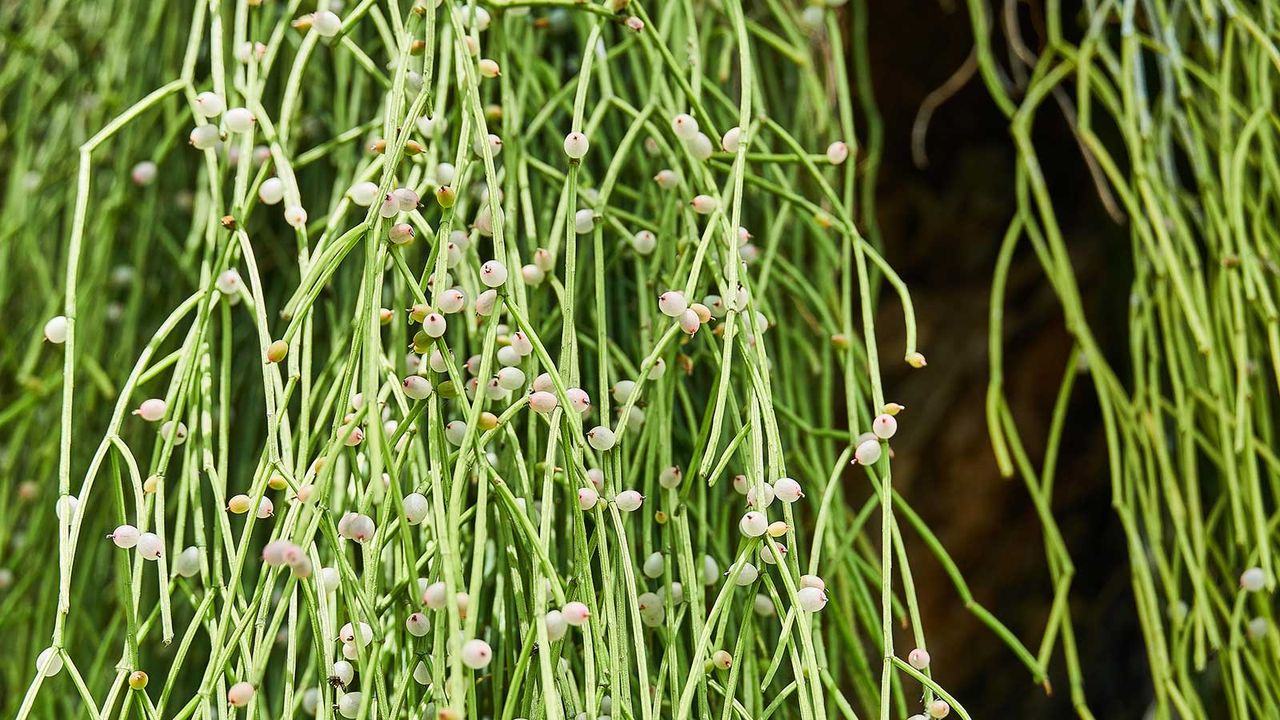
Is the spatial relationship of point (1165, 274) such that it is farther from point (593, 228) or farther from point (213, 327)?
point (213, 327)

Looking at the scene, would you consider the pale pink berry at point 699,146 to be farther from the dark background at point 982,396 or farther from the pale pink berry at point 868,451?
the dark background at point 982,396

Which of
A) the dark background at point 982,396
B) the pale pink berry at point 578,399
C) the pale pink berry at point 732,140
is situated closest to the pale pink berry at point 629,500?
the pale pink berry at point 578,399

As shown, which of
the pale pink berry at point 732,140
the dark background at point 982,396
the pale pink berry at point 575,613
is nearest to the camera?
the pale pink berry at point 575,613

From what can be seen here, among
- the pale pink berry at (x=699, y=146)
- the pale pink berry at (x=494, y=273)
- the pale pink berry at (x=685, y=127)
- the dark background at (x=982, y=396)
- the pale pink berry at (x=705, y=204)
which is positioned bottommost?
the dark background at (x=982, y=396)

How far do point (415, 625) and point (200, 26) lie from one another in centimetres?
30

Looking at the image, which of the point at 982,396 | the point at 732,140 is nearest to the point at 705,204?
the point at 732,140

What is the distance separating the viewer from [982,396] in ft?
2.82

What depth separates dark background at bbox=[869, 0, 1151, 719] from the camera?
0.83m

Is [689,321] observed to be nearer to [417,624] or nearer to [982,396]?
[417,624]

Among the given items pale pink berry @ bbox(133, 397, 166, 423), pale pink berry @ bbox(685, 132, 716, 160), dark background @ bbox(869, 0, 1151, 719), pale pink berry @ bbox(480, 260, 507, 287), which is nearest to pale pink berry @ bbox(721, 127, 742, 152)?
pale pink berry @ bbox(685, 132, 716, 160)

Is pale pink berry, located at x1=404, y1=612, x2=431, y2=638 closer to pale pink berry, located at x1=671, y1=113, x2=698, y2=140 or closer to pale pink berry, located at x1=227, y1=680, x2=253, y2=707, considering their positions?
pale pink berry, located at x1=227, y1=680, x2=253, y2=707

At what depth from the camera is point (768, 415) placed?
1.26 feet

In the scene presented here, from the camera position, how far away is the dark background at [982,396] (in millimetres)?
828

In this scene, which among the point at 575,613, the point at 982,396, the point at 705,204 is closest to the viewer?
the point at 575,613
